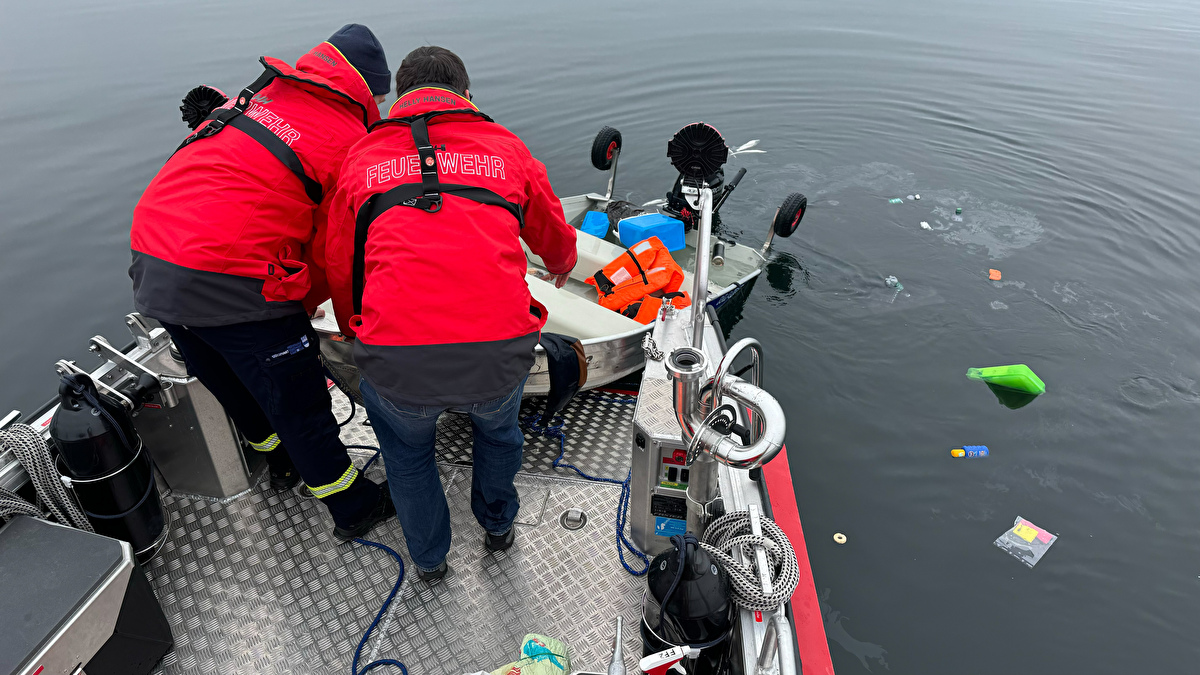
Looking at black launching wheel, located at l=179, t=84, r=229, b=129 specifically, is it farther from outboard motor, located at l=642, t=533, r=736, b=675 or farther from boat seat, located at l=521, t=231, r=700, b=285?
outboard motor, located at l=642, t=533, r=736, b=675

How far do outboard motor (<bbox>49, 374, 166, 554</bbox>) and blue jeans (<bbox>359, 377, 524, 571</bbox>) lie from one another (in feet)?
3.20

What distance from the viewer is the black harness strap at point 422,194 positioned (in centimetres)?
171

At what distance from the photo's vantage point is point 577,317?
13.1 ft

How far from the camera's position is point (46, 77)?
12.6 meters

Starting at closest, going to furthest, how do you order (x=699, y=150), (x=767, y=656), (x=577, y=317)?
(x=767, y=656) → (x=699, y=150) → (x=577, y=317)

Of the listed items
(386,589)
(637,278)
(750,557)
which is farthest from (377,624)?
(637,278)

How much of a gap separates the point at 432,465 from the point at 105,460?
116 centimetres

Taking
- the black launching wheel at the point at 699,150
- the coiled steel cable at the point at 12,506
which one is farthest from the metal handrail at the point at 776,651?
the coiled steel cable at the point at 12,506

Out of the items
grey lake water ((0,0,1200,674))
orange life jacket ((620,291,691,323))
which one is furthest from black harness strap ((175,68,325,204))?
grey lake water ((0,0,1200,674))

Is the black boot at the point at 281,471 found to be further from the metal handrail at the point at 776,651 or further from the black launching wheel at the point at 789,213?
the black launching wheel at the point at 789,213

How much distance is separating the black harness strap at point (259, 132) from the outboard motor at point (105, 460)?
0.96m

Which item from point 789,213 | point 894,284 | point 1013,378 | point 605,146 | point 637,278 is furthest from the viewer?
point 605,146

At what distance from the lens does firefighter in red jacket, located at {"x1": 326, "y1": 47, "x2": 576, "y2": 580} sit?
1.71 metres

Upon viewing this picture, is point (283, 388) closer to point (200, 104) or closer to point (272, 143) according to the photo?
point (272, 143)
